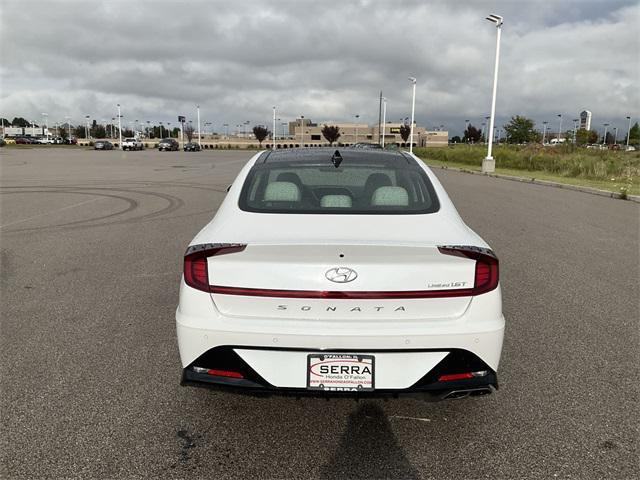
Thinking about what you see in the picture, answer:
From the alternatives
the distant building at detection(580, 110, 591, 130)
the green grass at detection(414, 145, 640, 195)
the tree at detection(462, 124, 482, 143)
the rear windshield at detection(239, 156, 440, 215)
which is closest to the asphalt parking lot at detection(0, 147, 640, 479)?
the rear windshield at detection(239, 156, 440, 215)

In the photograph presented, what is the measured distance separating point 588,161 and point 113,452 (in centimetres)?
2539

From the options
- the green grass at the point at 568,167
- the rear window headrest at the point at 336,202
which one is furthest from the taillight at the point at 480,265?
the green grass at the point at 568,167

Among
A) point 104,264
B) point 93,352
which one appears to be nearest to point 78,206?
point 104,264

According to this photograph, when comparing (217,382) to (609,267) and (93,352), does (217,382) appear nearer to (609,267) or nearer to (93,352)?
(93,352)

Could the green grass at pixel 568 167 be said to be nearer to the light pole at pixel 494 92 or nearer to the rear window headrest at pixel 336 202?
the light pole at pixel 494 92

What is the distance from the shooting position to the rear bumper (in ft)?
8.01

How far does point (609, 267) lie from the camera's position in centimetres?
639

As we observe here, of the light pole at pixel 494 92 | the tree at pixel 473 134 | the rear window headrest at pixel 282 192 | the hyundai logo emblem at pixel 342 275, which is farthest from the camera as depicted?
the tree at pixel 473 134

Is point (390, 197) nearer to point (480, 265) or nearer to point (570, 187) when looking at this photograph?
point (480, 265)

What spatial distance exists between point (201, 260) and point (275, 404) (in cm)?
110

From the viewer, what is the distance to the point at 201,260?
101 inches

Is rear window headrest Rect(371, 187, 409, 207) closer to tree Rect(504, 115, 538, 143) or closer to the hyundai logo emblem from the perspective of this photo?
the hyundai logo emblem

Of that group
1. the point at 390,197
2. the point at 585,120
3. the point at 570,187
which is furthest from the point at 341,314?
the point at 585,120

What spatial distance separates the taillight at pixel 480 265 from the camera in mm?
2508
